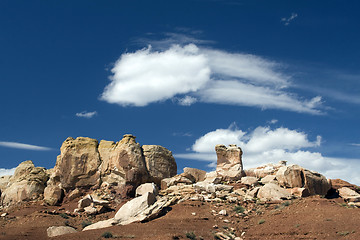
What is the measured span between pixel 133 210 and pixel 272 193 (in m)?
12.7

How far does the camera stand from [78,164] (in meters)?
41.3

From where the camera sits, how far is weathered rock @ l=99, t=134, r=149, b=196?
38.9 metres

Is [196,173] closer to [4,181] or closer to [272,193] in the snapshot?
[272,193]

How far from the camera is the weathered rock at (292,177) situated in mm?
34000

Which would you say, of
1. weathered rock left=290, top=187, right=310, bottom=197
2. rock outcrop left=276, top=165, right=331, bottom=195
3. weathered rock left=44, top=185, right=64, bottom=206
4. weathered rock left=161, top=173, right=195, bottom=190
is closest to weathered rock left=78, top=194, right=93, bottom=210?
weathered rock left=44, top=185, right=64, bottom=206

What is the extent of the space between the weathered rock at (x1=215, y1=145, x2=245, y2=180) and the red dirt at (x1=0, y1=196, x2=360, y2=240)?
7.70 m

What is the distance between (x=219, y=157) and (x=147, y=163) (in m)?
8.32

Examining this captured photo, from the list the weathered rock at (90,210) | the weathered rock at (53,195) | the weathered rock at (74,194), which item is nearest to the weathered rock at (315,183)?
the weathered rock at (90,210)

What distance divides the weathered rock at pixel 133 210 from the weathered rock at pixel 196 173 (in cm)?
1159

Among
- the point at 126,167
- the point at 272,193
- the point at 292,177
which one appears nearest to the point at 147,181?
the point at 126,167

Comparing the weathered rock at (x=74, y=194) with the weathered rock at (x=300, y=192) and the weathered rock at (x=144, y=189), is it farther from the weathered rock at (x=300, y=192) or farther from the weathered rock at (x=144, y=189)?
the weathered rock at (x=300, y=192)

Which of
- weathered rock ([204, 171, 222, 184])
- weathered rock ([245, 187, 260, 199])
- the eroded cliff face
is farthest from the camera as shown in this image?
the eroded cliff face

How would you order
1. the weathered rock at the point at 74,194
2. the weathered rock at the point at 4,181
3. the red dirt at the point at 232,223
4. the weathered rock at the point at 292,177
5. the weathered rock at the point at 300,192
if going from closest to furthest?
1. the red dirt at the point at 232,223
2. the weathered rock at the point at 300,192
3. the weathered rock at the point at 292,177
4. the weathered rock at the point at 74,194
5. the weathered rock at the point at 4,181

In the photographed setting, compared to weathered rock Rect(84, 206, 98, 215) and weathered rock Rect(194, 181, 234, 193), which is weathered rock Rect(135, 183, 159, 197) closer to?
weathered rock Rect(194, 181, 234, 193)
